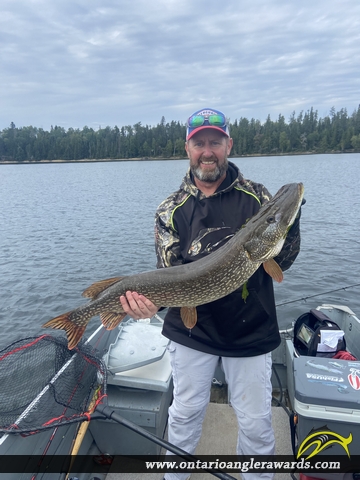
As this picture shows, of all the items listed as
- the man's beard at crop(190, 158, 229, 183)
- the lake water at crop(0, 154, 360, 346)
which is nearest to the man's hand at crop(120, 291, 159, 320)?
the man's beard at crop(190, 158, 229, 183)

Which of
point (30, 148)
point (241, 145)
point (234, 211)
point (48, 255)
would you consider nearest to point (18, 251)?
point (48, 255)

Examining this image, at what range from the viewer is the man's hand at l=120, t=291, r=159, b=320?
253 cm

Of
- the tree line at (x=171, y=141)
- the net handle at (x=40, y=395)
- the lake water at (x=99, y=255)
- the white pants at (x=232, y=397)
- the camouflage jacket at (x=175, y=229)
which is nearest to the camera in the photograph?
the net handle at (x=40, y=395)

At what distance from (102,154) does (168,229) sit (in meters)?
101

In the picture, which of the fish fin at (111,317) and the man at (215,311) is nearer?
the man at (215,311)

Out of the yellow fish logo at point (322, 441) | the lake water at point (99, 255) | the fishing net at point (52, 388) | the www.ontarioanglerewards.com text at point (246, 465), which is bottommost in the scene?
the lake water at point (99, 255)

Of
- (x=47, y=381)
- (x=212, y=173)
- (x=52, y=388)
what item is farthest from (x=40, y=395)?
(x=212, y=173)

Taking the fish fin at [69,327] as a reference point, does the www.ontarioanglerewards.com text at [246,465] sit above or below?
below

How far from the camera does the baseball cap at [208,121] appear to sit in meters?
2.63

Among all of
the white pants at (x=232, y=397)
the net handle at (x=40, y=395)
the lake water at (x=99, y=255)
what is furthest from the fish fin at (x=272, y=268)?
the lake water at (x=99, y=255)

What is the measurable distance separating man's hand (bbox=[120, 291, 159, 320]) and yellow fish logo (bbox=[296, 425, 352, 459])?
131 cm

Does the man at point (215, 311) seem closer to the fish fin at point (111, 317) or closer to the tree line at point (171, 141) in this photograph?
the fish fin at point (111, 317)

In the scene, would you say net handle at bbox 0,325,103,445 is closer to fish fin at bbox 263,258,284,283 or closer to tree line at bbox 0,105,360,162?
fish fin at bbox 263,258,284,283

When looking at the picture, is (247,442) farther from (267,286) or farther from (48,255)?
(48,255)
